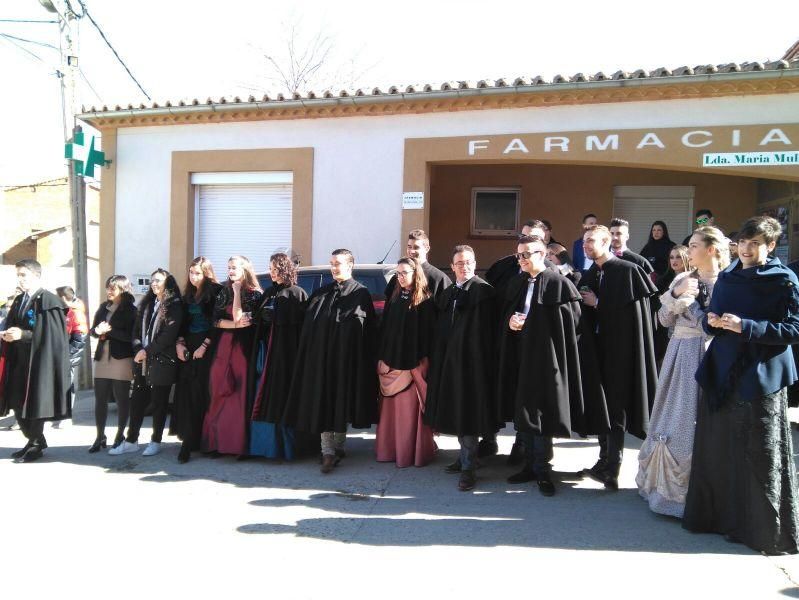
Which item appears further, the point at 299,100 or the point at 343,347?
the point at 299,100

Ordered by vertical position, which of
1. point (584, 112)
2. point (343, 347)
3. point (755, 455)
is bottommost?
point (755, 455)

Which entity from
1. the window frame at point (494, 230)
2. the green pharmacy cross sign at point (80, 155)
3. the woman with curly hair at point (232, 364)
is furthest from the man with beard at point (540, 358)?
the green pharmacy cross sign at point (80, 155)

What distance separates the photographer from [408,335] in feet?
18.3

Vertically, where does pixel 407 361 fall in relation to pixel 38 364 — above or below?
above

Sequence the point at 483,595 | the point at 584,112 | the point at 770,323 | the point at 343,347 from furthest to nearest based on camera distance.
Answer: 1. the point at 584,112
2. the point at 343,347
3. the point at 770,323
4. the point at 483,595

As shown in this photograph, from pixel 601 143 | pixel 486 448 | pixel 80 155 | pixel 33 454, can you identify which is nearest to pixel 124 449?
pixel 33 454

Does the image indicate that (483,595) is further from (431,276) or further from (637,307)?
(431,276)

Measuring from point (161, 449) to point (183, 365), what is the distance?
980 mm

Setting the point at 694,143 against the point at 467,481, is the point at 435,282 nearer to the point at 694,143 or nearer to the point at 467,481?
the point at 467,481

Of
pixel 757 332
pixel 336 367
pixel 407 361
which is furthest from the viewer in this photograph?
pixel 336 367

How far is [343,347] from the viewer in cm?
568

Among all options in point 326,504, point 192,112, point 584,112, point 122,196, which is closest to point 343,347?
point 326,504

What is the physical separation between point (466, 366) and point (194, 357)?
270cm

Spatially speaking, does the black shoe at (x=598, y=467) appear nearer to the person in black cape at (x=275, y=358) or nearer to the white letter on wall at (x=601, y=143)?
the person in black cape at (x=275, y=358)
